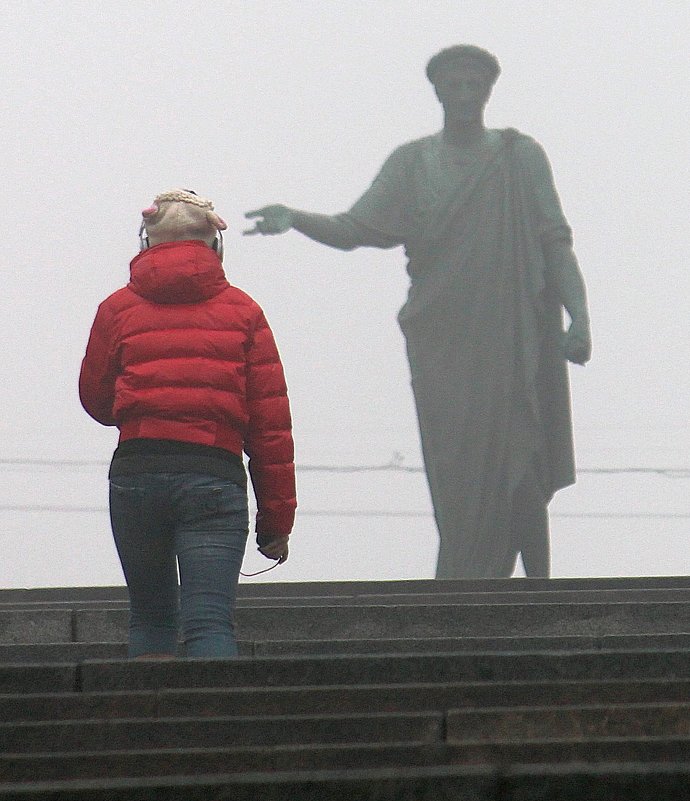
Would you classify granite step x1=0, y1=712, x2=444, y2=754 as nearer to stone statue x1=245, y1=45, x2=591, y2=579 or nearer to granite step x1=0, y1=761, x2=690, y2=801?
granite step x1=0, y1=761, x2=690, y2=801

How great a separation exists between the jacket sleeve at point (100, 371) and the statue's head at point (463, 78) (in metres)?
6.43

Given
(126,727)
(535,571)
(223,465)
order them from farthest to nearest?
(535,571) → (223,465) → (126,727)

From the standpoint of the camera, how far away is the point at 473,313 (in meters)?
11.1

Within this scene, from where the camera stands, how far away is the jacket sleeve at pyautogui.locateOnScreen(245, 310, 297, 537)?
14.5 feet

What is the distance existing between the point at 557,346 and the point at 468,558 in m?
1.08

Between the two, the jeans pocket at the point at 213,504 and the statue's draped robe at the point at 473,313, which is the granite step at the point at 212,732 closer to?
the jeans pocket at the point at 213,504

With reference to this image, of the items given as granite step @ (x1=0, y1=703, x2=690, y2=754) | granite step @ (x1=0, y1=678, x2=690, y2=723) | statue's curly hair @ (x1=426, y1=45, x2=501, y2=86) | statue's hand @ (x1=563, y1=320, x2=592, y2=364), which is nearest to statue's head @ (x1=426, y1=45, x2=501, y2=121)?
statue's curly hair @ (x1=426, y1=45, x2=501, y2=86)

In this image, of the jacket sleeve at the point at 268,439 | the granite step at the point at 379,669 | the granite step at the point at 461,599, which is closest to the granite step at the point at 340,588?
the granite step at the point at 461,599

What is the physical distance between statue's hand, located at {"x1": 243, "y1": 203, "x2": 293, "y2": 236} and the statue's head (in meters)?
1.05

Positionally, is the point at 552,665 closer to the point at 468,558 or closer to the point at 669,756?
the point at 669,756

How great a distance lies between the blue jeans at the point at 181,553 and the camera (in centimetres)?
427

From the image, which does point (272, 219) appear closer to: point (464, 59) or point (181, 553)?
point (464, 59)

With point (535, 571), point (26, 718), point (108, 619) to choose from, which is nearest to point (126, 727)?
point (26, 718)

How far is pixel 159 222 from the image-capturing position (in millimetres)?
4574
